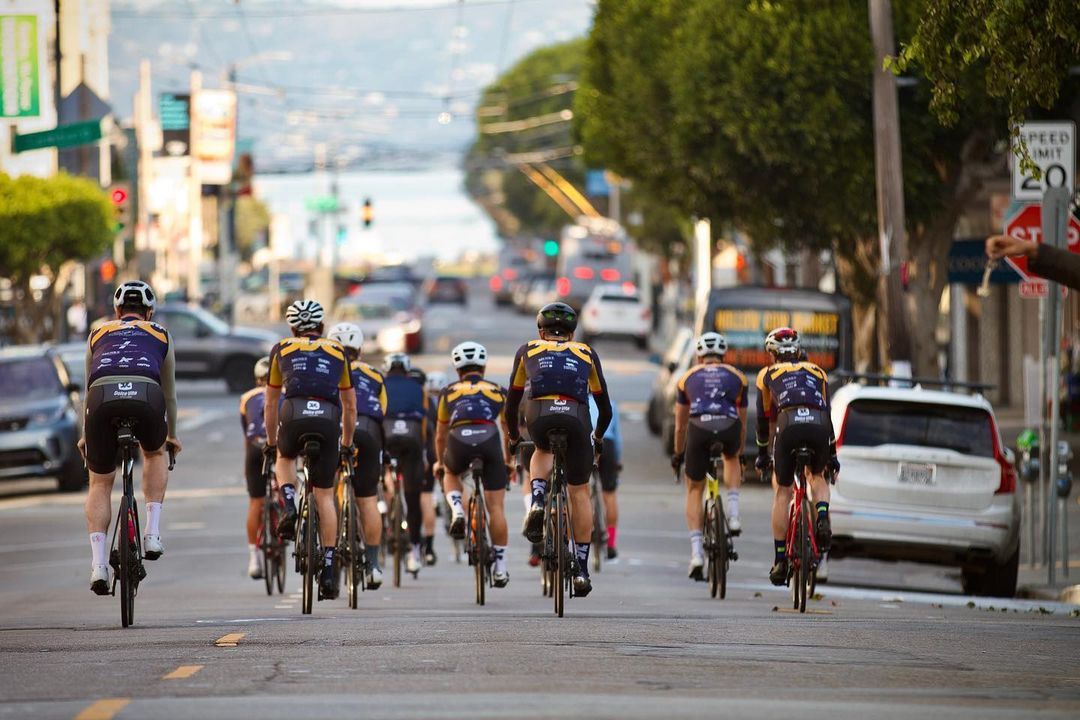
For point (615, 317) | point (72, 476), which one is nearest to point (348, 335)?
point (72, 476)

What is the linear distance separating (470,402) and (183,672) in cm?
605

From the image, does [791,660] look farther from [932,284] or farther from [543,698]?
[932,284]

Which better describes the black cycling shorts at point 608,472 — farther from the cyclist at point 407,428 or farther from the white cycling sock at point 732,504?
the white cycling sock at point 732,504

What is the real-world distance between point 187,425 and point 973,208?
15509 mm

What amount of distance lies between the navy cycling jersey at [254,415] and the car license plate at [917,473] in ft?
16.4

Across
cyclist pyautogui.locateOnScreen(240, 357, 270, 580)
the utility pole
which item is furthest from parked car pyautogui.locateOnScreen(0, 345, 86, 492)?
cyclist pyautogui.locateOnScreen(240, 357, 270, 580)

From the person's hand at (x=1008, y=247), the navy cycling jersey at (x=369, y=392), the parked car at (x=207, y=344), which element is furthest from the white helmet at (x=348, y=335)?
the parked car at (x=207, y=344)

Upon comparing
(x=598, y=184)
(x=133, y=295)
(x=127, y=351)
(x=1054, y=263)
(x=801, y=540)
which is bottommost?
(x=801, y=540)

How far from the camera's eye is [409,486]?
1827 cm

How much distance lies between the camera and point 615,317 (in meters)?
62.3

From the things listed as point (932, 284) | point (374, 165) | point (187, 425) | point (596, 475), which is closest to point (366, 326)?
point (187, 425)

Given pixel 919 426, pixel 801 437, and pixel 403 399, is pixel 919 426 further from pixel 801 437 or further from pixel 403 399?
pixel 403 399

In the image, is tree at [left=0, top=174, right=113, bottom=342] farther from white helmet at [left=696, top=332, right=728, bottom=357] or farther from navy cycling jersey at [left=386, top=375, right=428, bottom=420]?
white helmet at [left=696, top=332, right=728, bottom=357]

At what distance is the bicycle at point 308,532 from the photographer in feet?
45.3
